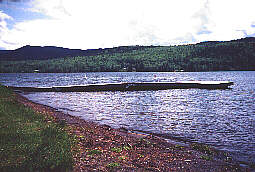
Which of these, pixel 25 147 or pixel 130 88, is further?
pixel 130 88

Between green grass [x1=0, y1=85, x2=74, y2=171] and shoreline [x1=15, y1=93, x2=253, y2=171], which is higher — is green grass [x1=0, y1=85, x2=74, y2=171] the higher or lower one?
the higher one

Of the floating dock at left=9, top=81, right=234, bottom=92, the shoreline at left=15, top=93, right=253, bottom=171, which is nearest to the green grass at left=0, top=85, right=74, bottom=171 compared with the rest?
the shoreline at left=15, top=93, right=253, bottom=171

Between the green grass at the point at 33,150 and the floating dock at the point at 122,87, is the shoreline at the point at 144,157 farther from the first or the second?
the floating dock at the point at 122,87

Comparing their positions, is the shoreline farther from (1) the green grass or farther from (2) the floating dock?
(2) the floating dock

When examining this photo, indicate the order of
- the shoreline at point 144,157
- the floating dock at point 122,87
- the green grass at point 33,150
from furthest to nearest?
the floating dock at point 122,87, the shoreline at point 144,157, the green grass at point 33,150

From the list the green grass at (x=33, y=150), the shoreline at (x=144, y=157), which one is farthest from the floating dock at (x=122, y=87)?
the shoreline at (x=144, y=157)

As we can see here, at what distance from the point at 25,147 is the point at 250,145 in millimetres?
13438

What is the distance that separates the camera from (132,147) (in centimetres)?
1184

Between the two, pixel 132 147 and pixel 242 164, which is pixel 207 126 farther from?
pixel 132 147

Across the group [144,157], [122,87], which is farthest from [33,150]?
[122,87]

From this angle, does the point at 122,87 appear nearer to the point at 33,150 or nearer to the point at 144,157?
the point at 144,157

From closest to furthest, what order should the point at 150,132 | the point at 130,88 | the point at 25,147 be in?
the point at 25,147 < the point at 150,132 < the point at 130,88

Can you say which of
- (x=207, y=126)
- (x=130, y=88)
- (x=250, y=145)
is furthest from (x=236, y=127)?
(x=130, y=88)

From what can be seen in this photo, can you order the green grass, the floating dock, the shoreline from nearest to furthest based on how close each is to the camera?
the green grass, the shoreline, the floating dock
